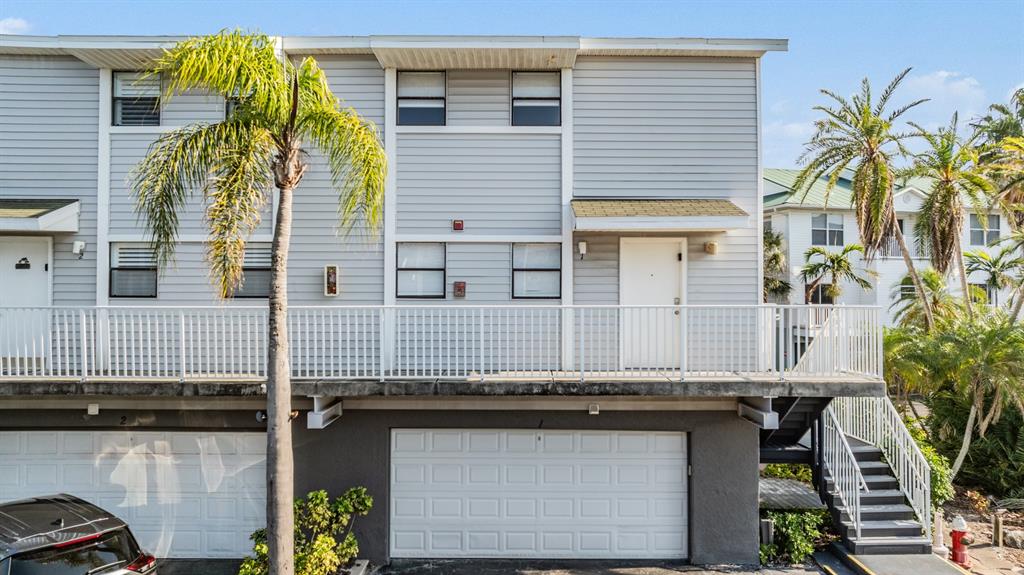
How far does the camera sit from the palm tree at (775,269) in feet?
68.3

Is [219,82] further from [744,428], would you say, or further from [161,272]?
[744,428]

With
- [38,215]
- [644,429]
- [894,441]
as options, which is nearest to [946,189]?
[894,441]

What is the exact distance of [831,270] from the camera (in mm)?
20172

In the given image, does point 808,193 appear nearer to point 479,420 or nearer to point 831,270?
point 831,270

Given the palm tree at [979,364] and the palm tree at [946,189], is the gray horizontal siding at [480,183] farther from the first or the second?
the palm tree at [946,189]

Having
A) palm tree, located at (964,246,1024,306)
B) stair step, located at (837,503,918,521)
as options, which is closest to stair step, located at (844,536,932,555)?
stair step, located at (837,503,918,521)

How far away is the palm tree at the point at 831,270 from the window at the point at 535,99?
14.5m

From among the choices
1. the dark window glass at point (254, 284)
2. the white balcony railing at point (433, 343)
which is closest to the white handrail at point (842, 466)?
the white balcony railing at point (433, 343)

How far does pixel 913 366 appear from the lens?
10.5m

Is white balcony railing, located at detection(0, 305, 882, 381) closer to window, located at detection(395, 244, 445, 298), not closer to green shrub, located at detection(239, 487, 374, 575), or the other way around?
window, located at detection(395, 244, 445, 298)

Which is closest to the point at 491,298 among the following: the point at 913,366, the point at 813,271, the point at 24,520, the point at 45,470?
the point at 24,520

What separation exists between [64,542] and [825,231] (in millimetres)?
22429

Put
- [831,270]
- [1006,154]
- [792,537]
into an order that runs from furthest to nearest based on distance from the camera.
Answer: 1. [831,270]
2. [1006,154]
3. [792,537]

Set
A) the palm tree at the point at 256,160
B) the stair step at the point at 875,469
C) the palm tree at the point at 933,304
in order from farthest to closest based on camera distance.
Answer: the palm tree at the point at 933,304 → the stair step at the point at 875,469 → the palm tree at the point at 256,160
